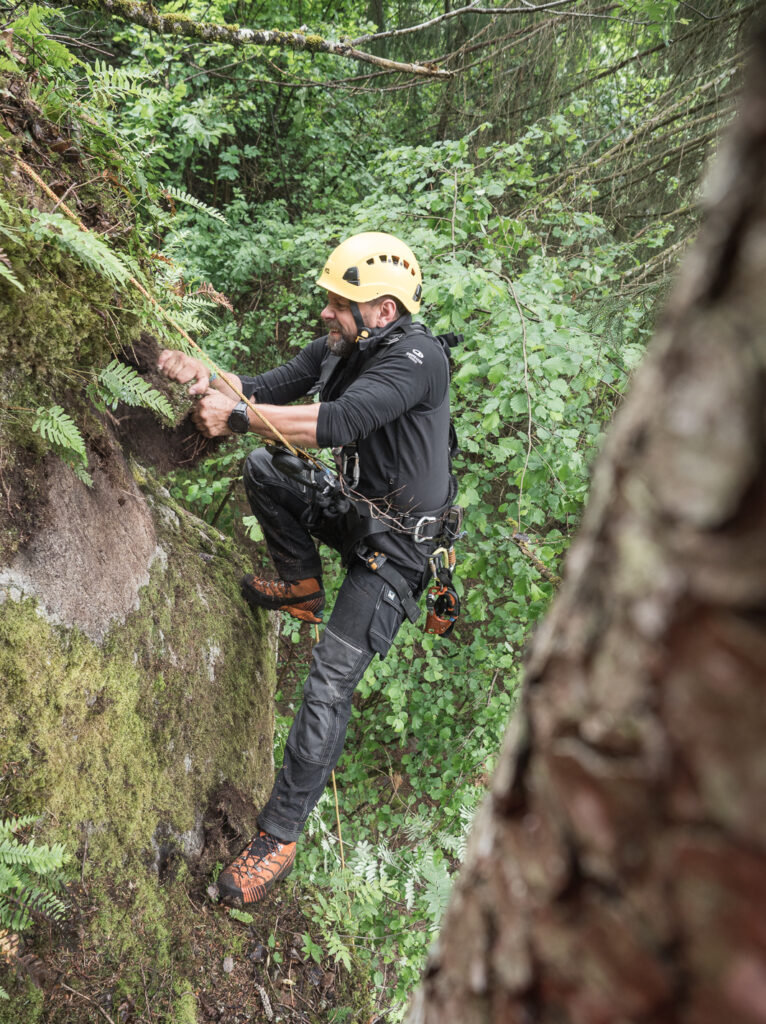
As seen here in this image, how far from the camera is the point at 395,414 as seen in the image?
3674 millimetres

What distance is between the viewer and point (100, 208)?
263cm

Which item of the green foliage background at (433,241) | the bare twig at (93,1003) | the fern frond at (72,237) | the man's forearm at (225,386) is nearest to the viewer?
the fern frond at (72,237)

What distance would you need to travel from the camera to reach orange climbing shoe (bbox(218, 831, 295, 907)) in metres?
3.09

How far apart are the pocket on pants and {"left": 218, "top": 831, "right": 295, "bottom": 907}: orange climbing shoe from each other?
1166 mm

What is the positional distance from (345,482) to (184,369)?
1182 millimetres

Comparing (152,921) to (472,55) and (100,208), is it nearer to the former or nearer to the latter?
(100,208)

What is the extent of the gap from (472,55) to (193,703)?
8.64 meters

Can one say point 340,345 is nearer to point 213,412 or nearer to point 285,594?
point 213,412

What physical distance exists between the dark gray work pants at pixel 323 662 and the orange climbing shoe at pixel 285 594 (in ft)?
1.34

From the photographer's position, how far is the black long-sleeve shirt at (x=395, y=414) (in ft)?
11.7

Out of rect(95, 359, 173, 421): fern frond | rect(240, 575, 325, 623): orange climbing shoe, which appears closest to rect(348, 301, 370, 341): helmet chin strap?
rect(240, 575, 325, 623): orange climbing shoe

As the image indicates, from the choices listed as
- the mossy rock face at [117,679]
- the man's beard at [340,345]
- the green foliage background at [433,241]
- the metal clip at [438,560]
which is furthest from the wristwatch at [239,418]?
the metal clip at [438,560]

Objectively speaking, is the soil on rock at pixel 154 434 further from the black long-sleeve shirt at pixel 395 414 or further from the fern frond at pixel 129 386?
the black long-sleeve shirt at pixel 395 414

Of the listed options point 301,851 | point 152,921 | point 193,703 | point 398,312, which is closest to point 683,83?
point 398,312
